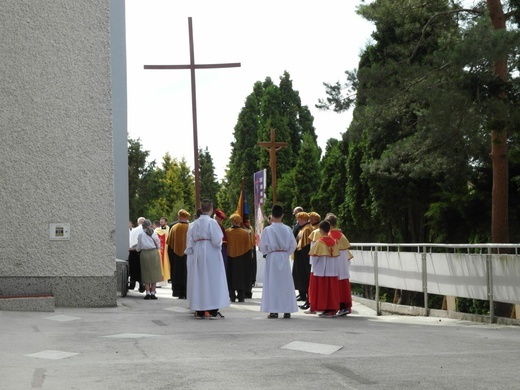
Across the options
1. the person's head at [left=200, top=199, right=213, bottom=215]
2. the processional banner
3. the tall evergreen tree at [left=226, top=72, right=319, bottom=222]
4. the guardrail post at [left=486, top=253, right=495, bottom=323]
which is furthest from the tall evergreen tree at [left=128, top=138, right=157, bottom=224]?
the guardrail post at [left=486, top=253, right=495, bottom=323]

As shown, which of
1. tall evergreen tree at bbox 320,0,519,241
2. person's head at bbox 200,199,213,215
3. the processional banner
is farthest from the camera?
the processional banner

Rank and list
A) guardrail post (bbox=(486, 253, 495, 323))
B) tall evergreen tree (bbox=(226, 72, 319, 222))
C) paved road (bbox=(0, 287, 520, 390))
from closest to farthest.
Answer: paved road (bbox=(0, 287, 520, 390)), guardrail post (bbox=(486, 253, 495, 323)), tall evergreen tree (bbox=(226, 72, 319, 222))

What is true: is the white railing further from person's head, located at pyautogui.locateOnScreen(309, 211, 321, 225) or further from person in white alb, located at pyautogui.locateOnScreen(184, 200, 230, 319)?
person in white alb, located at pyautogui.locateOnScreen(184, 200, 230, 319)

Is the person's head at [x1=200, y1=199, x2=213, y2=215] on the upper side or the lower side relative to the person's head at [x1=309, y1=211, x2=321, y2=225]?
upper

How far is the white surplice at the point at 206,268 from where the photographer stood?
16.7 metres

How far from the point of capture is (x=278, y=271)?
1727 centimetres

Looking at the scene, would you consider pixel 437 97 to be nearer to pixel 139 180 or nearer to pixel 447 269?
pixel 447 269

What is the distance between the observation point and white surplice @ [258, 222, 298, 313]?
55.9 feet

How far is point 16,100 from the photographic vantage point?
18266mm

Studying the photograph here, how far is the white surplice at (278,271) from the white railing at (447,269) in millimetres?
2124

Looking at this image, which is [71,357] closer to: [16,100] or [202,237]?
[202,237]

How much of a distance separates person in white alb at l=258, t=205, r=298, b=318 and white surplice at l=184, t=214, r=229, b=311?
0.71 meters

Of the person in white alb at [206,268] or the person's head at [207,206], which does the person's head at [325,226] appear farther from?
the person's head at [207,206]

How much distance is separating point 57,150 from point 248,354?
8.87 metres
